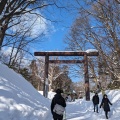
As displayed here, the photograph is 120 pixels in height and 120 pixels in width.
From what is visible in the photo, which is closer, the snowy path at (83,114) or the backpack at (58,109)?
the backpack at (58,109)

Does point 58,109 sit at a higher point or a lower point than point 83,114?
higher

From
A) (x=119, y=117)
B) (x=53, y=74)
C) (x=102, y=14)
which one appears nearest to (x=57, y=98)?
(x=119, y=117)

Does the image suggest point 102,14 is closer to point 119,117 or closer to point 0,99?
point 119,117

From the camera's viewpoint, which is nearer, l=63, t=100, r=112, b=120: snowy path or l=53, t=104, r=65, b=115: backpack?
l=53, t=104, r=65, b=115: backpack

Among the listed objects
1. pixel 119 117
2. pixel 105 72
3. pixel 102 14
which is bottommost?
pixel 119 117

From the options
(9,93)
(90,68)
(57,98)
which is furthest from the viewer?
(90,68)

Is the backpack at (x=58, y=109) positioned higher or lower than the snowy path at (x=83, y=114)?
higher

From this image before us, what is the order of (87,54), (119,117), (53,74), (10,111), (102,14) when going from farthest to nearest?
1. (53,74)
2. (87,54)
3. (102,14)
4. (119,117)
5. (10,111)

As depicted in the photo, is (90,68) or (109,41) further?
(90,68)

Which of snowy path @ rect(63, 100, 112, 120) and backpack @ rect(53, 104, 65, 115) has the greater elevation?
backpack @ rect(53, 104, 65, 115)

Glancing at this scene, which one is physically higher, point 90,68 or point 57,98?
point 90,68

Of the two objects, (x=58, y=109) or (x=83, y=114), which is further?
(x=83, y=114)

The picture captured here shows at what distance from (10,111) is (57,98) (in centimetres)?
189

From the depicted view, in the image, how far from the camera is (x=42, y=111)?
34.0 feet
